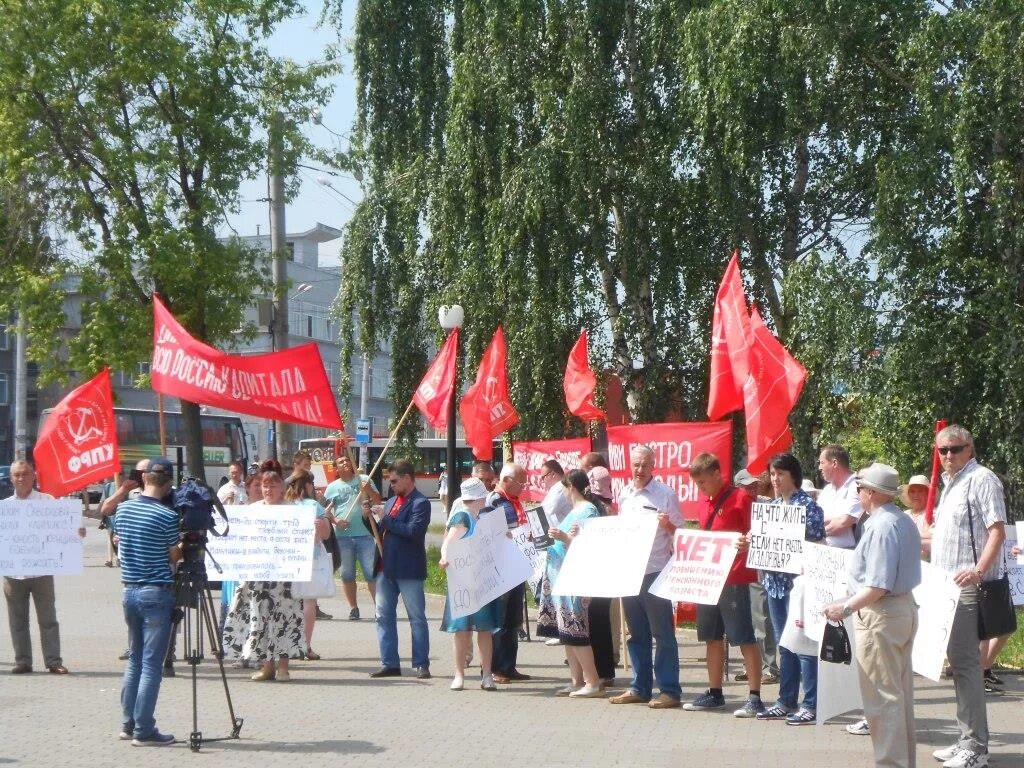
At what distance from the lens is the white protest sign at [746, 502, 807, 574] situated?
32.1 ft

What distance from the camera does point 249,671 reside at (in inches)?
513

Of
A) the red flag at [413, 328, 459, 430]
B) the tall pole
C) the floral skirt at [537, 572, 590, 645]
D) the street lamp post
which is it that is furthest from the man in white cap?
the tall pole

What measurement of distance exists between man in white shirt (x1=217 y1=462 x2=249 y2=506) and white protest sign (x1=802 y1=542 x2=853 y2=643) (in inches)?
309

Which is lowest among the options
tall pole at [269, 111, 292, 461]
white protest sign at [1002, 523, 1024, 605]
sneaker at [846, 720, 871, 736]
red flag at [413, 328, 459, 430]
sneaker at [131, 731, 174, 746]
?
sneaker at [846, 720, 871, 736]

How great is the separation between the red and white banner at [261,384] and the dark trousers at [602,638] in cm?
320

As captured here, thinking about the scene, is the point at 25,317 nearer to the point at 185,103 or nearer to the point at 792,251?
the point at 185,103

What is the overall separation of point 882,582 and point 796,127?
11.8m

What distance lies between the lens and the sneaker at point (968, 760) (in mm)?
8211

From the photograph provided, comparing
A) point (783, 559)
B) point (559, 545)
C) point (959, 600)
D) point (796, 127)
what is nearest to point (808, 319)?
point (796, 127)

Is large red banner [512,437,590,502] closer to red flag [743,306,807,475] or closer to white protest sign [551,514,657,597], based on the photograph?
red flag [743,306,807,475]

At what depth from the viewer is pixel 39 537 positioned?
12.9 metres

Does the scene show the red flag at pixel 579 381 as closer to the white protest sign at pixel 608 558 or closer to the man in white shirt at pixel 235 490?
the man in white shirt at pixel 235 490

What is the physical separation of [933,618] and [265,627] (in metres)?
5.74

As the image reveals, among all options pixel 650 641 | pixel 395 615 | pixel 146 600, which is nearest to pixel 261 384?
pixel 395 615
